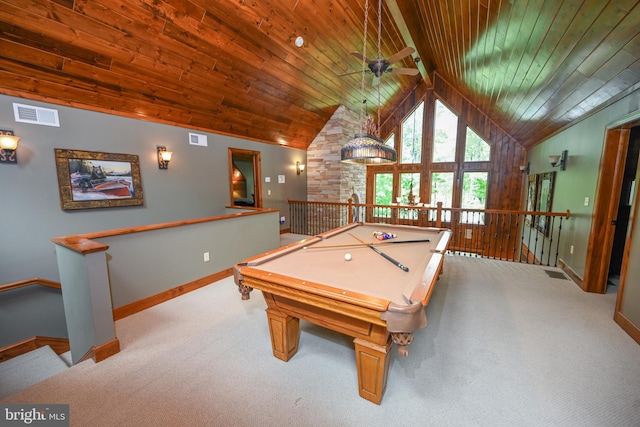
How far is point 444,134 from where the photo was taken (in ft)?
23.2

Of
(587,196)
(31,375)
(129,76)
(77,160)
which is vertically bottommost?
(31,375)

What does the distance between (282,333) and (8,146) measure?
3.60 m

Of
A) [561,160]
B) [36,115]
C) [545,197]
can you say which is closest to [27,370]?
[36,115]

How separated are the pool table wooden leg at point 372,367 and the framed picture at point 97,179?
3.96 meters

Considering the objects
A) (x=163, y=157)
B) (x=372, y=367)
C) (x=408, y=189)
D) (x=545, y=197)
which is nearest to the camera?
(x=372, y=367)

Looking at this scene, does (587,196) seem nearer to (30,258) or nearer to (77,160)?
(77,160)

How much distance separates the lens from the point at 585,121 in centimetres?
327

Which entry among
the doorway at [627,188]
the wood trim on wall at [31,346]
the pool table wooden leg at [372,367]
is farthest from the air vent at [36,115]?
the doorway at [627,188]

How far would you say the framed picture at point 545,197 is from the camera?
4309 mm

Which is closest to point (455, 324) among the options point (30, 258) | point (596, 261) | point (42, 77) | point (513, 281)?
point (513, 281)

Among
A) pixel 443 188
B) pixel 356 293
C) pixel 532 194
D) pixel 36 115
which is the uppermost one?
pixel 36 115

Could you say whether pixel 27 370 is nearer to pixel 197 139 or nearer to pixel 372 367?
pixel 372 367

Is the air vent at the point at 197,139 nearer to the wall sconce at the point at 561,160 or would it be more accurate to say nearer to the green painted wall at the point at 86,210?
the green painted wall at the point at 86,210

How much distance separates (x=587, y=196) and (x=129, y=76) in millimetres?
6078
